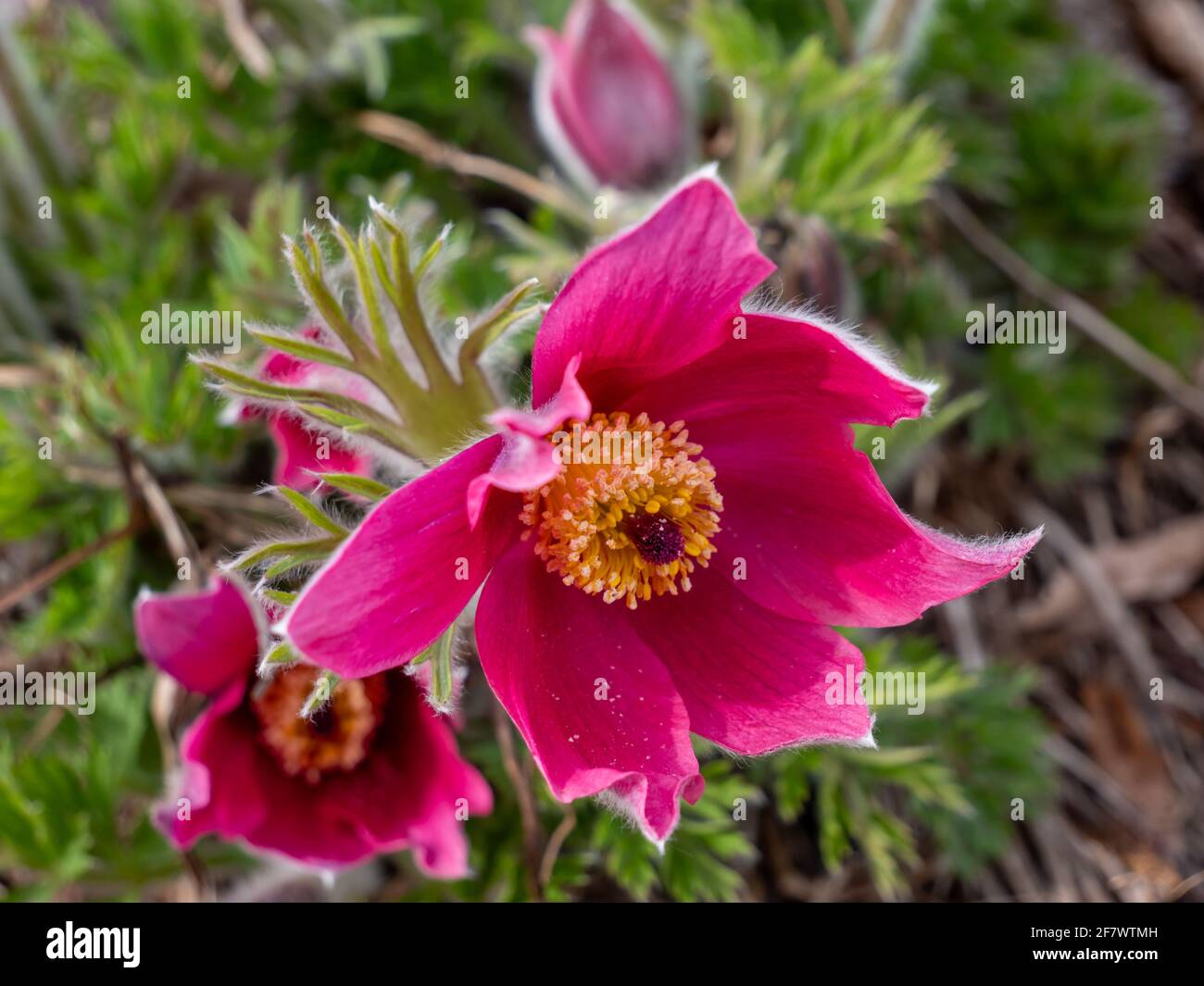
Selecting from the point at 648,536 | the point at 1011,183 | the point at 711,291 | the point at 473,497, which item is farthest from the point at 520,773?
the point at 1011,183

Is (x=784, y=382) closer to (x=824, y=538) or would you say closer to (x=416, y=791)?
(x=824, y=538)

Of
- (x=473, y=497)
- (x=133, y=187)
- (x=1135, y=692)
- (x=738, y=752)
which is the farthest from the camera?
(x=1135, y=692)

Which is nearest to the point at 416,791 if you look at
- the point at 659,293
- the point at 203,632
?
the point at 203,632

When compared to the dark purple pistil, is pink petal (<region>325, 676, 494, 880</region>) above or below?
below

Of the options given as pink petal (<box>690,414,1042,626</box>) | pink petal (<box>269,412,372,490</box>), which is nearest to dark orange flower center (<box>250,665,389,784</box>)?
pink petal (<box>269,412,372,490</box>)

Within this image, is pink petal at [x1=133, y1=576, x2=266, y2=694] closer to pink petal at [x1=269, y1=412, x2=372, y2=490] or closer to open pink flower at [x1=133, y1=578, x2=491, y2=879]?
open pink flower at [x1=133, y1=578, x2=491, y2=879]
